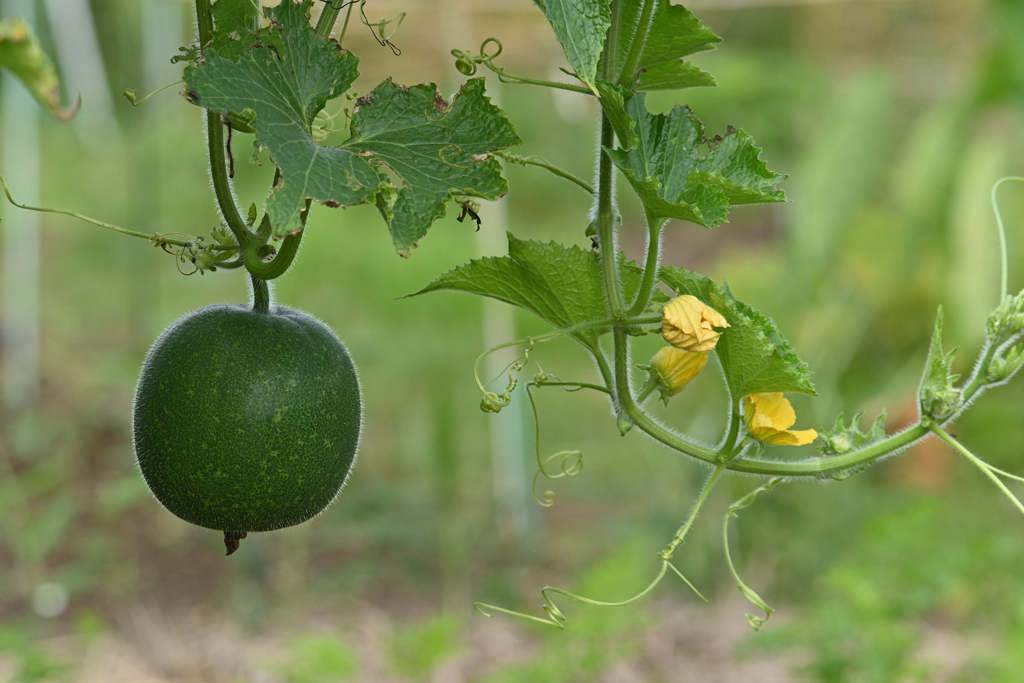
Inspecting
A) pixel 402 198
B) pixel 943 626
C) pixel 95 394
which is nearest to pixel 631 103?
pixel 402 198

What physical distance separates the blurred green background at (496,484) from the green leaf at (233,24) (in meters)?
1.45

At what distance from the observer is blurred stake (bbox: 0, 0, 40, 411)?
3.91m

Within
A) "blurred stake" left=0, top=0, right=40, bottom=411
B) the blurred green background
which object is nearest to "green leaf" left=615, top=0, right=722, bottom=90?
the blurred green background

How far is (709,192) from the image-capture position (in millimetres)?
663

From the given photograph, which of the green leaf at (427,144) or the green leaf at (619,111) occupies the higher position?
the green leaf at (619,111)

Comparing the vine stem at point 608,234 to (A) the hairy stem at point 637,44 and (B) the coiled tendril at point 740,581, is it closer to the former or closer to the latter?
(A) the hairy stem at point 637,44

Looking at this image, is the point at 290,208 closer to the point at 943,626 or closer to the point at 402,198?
the point at 402,198

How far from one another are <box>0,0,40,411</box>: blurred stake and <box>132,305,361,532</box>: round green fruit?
3.49m

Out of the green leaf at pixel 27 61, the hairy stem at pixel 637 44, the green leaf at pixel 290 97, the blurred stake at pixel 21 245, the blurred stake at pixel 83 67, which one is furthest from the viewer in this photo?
the blurred stake at pixel 83 67

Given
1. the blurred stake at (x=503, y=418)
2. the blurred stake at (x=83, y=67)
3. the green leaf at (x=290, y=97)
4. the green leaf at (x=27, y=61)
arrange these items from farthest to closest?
the blurred stake at (x=83, y=67)
the blurred stake at (x=503, y=418)
the green leaf at (x=290, y=97)
the green leaf at (x=27, y=61)

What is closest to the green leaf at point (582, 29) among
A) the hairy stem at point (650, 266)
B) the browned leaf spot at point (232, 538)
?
the hairy stem at point (650, 266)

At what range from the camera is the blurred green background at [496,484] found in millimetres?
2221

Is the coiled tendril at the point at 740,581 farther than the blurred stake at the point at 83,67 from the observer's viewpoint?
No

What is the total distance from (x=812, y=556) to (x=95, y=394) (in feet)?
9.88
